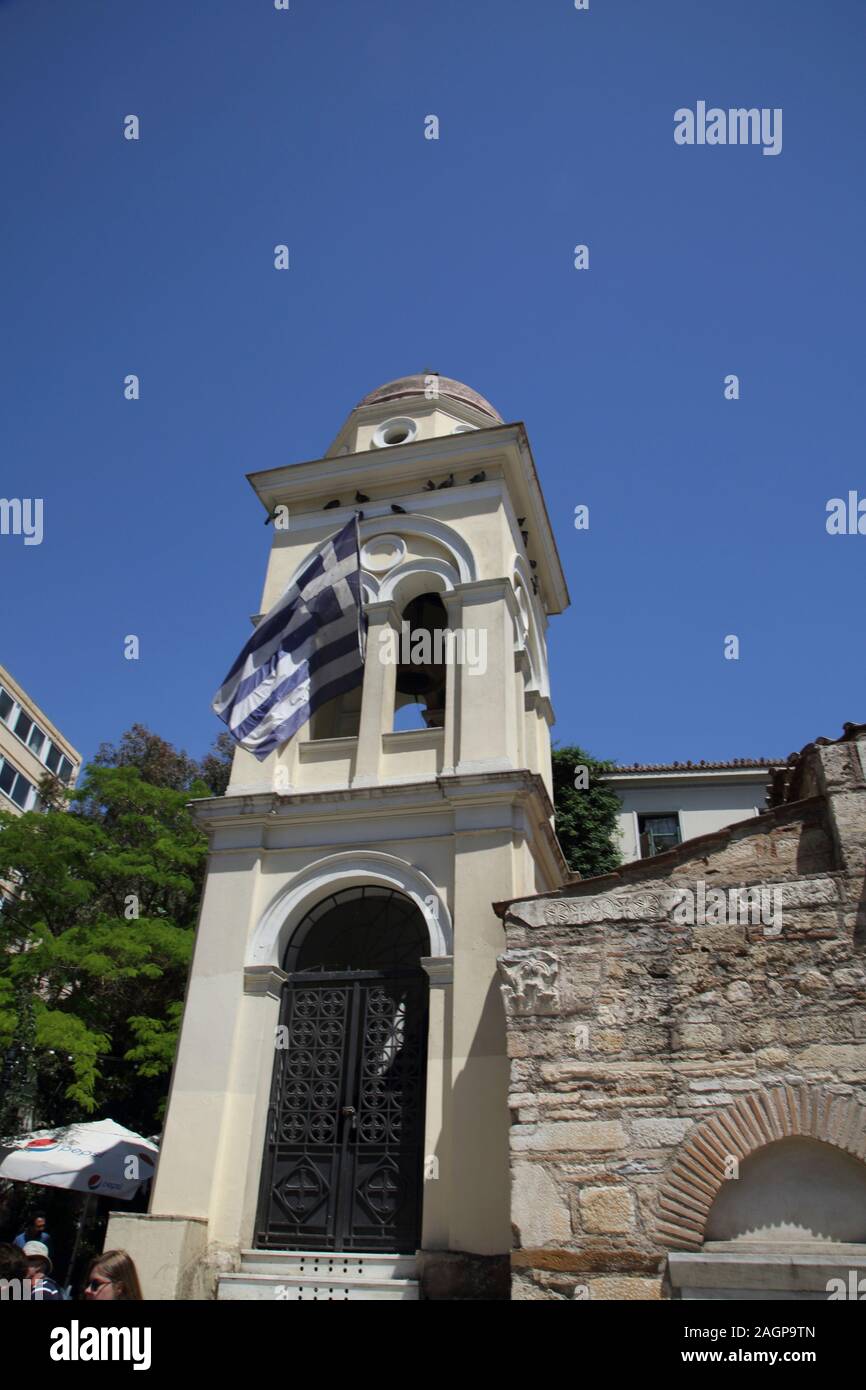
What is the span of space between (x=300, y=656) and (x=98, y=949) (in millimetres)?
8588

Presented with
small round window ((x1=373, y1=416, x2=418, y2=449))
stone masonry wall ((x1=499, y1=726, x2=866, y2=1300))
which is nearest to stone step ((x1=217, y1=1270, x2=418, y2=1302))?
Result: stone masonry wall ((x1=499, y1=726, x2=866, y2=1300))

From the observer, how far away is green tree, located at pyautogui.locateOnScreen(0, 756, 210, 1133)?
14718mm

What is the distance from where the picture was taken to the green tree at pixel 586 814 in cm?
2209

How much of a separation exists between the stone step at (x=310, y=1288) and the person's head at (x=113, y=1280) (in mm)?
3017

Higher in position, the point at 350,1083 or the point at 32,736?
the point at 32,736

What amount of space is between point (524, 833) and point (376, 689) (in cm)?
265

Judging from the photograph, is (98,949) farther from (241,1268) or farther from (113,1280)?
(113,1280)

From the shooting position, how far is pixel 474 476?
11852 mm

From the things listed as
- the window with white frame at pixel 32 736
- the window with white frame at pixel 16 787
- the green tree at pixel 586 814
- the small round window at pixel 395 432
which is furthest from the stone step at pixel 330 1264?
the window with white frame at pixel 16 787

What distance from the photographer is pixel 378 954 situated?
30.1 ft

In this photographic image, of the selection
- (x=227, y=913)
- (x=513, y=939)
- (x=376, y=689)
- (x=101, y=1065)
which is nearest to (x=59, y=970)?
(x=101, y=1065)

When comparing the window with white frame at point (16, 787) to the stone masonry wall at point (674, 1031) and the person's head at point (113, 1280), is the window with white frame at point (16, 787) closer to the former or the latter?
the stone masonry wall at point (674, 1031)

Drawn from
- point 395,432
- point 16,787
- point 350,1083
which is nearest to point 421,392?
point 395,432

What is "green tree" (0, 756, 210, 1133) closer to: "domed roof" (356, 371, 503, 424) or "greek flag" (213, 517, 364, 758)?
"greek flag" (213, 517, 364, 758)
